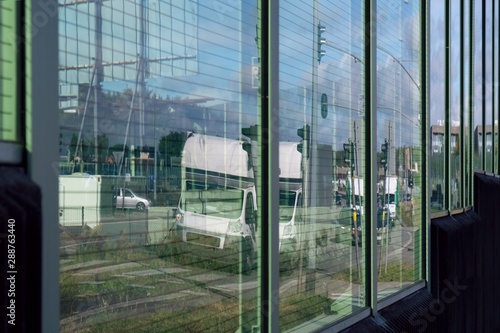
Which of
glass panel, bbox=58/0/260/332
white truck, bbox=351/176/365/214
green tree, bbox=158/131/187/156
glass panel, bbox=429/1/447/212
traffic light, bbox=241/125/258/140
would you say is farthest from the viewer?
glass panel, bbox=429/1/447/212

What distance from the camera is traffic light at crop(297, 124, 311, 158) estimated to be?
4.06 metres

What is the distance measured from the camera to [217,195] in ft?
10.6

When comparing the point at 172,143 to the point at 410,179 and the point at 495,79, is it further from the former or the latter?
the point at 495,79

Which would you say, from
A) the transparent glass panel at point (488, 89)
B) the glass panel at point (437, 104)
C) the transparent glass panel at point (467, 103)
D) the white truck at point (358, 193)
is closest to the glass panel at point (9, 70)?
the white truck at point (358, 193)

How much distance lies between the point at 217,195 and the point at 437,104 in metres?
4.81

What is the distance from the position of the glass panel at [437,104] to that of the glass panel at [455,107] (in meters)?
0.47

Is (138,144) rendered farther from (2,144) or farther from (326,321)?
(326,321)

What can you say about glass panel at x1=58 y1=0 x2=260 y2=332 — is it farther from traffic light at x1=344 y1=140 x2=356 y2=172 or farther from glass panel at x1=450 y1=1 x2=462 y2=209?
glass panel at x1=450 y1=1 x2=462 y2=209

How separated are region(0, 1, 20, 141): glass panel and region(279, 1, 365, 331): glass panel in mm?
1843

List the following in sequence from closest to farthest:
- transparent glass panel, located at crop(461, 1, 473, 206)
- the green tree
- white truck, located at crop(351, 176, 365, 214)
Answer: the green tree → white truck, located at crop(351, 176, 365, 214) → transparent glass panel, located at crop(461, 1, 473, 206)

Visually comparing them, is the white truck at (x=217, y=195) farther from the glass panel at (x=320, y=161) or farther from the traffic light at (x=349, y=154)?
the traffic light at (x=349, y=154)

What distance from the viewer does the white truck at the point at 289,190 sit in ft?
12.5

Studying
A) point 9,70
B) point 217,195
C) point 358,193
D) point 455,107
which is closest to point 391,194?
point 358,193

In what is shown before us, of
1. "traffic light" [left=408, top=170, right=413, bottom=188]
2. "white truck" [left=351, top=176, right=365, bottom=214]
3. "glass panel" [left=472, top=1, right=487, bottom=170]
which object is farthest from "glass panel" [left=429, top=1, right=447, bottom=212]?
"glass panel" [left=472, top=1, right=487, bottom=170]
